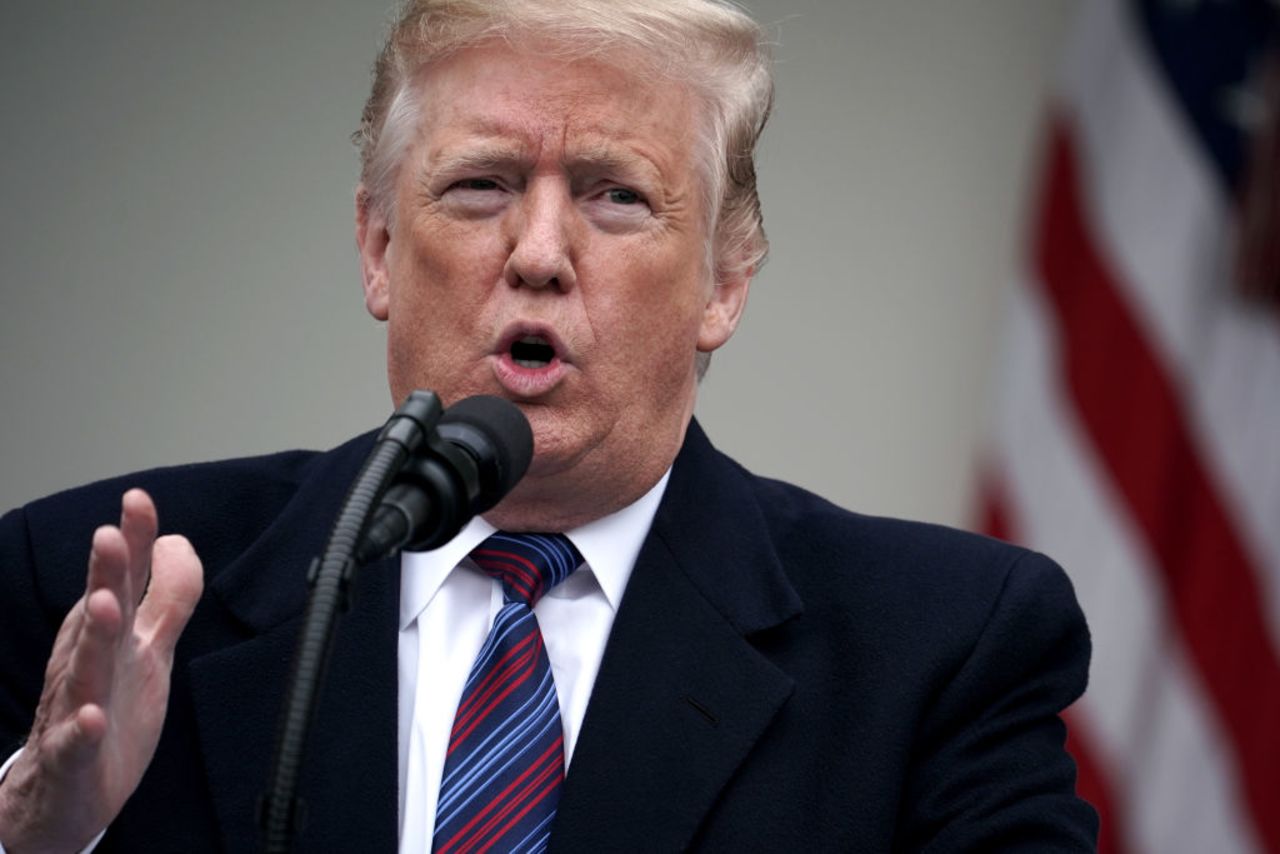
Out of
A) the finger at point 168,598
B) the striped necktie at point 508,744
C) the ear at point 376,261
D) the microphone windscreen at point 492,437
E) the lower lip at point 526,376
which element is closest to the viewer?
the microphone windscreen at point 492,437

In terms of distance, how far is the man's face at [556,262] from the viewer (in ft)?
6.72

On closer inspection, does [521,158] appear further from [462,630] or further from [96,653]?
[96,653]

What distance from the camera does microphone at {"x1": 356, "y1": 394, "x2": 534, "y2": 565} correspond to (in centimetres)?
137

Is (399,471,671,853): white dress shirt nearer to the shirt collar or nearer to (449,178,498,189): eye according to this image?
the shirt collar

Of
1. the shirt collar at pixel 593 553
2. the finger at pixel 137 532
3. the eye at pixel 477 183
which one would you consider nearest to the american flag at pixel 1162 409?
the shirt collar at pixel 593 553

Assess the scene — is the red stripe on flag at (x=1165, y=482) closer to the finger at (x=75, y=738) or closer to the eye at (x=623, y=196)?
the eye at (x=623, y=196)

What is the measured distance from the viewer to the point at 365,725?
78.2 inches

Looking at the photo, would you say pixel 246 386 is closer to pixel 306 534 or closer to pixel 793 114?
pixel 793 114

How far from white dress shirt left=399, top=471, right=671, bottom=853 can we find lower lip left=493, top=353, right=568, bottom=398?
0.64ft

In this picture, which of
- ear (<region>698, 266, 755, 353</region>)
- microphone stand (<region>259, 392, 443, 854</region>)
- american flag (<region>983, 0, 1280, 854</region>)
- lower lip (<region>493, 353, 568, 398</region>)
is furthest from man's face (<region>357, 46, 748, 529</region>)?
american flag (<region>983, 0, 1280, 854</region>)

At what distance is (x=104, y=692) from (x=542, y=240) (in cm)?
72

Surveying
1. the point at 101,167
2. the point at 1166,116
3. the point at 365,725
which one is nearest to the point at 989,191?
the point at 1166,116

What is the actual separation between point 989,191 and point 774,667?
6.37 feet

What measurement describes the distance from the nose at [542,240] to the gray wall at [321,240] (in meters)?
1.72
